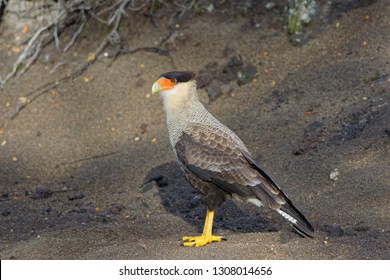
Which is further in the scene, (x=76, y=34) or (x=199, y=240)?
(x=76, y=34)

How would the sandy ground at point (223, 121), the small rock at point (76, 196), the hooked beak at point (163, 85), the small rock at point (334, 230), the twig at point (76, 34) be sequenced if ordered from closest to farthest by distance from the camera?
1. the small rock at point (334, 230)
2. the sandy ground at point (223, 121)
3. the hooked beak at point (163, 85)
4. the small rock at point (76, 196)
5. the twig at point (76, 34)

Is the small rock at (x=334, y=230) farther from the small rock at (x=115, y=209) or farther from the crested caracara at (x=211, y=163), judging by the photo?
the small rock at (x=115, y=209)

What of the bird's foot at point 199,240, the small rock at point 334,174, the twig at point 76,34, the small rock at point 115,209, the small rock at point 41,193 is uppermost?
the twig at point 76,34

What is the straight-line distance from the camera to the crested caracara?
6168 millimetres

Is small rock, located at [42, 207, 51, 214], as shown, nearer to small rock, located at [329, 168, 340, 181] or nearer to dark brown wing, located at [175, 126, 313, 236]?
dark brown wing, located at [175, 126, 313, 236]

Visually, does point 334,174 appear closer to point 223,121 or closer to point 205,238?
point 205,238

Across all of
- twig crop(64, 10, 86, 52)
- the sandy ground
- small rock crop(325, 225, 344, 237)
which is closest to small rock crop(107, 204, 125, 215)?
the sandy ground

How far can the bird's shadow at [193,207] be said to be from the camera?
6906 mm

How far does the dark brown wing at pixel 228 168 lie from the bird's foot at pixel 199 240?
1.31 ft

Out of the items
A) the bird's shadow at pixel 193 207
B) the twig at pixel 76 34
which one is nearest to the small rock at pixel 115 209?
the bird's shadow at pixel 193 207

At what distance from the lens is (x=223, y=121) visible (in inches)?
349

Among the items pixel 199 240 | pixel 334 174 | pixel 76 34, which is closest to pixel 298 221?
pixel 199 240

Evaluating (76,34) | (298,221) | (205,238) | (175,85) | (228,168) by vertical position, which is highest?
(175,85)

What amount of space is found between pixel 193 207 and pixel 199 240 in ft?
4.20
